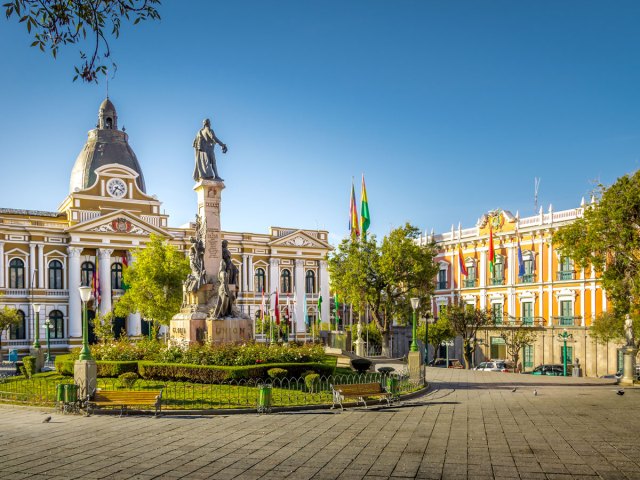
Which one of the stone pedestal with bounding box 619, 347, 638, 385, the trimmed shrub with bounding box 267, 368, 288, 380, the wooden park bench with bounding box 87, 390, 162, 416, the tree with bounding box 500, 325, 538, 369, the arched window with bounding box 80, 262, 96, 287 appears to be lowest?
the tree with bounding box 500, 325, 538, 369

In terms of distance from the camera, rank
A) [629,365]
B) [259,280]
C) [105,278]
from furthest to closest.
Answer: [259,280]
[105,278]
[629,365]

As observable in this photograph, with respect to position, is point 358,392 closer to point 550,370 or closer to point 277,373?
point 277,373

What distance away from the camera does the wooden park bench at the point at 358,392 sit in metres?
17.9

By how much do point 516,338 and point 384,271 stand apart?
11.5 m

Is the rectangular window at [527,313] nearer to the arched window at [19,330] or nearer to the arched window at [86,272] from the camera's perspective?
the arched window at [86,272]

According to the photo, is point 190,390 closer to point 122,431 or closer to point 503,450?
point 122,431

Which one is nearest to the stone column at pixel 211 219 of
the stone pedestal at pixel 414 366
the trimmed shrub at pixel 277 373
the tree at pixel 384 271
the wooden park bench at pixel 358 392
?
the trimmed shrub at pixel 277 373

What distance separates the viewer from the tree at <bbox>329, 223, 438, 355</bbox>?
132 ft

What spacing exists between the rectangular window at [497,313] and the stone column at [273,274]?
69.4 feet

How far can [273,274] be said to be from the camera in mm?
62750

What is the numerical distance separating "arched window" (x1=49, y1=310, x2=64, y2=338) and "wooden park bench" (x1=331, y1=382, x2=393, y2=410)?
40.1 meters

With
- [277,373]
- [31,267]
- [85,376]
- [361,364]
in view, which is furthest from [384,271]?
[31,267]

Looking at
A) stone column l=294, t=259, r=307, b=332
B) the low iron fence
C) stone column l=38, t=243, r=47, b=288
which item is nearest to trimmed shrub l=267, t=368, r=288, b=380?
the low iron fence

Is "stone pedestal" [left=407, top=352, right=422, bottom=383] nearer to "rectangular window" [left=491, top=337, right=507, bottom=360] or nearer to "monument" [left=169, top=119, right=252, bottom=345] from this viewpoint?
"monument" [left=169, top=119, right=252, bottom=345]
